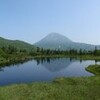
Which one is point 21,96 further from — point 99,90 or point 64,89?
point 99,90

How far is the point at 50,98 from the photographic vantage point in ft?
125

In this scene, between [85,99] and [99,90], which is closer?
Answer: [85,99]

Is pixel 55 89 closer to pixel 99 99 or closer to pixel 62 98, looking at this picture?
pixel 62 98

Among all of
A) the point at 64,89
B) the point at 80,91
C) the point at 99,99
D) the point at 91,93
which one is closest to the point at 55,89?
the point at 64,89

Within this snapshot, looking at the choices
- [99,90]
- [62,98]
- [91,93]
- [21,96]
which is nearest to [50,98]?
[62,98]

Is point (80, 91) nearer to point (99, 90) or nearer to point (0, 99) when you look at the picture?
point (99, 90)

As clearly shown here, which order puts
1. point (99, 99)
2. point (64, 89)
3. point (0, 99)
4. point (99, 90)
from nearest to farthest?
1. point (99, 99)
2. point (0, 99)
3. point (99, 90)
4. point (64, 89)

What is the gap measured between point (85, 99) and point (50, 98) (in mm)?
6804

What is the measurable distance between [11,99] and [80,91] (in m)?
14.9

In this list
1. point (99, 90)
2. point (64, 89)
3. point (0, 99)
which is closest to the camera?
point (0, 99)

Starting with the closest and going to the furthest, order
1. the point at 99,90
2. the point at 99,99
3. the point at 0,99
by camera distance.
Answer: the point at 99,99
the point at 0,99
the point at 99,90

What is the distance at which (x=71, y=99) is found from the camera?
3700 centimetres

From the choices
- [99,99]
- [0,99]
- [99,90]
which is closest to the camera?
[99,99]

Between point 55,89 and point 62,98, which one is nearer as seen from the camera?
point 62,98
